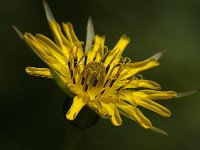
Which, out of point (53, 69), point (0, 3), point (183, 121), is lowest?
point (183, 121)

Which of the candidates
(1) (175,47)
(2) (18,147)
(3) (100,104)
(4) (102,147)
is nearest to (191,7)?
(1) (175,47)

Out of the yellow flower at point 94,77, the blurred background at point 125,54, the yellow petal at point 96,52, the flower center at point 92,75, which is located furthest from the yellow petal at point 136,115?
the blurred background at point 125,54

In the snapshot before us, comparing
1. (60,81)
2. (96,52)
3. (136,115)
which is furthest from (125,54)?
(60,81)

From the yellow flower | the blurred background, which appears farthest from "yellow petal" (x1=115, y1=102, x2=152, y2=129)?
the blurred background

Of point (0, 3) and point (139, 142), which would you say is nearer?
point (139, 142)

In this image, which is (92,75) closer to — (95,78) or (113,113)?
(95,78)

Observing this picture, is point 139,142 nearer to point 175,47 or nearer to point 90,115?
point 175,47

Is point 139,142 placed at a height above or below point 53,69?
below
